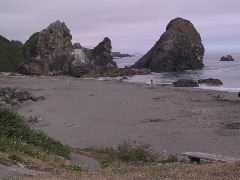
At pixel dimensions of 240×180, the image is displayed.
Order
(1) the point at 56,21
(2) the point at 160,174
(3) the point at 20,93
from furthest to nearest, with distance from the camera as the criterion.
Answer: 1. (1) the point at 56,21
2. (3) the point at 20,93
3. (2) the point at 160,174

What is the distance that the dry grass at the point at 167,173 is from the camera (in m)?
11.1

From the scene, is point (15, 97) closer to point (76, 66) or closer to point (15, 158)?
point (15, 158)

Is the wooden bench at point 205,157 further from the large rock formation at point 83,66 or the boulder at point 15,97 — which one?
the large rock formation at point 83,66

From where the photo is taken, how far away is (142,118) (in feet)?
105

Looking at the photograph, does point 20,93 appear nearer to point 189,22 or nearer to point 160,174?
point 160,174

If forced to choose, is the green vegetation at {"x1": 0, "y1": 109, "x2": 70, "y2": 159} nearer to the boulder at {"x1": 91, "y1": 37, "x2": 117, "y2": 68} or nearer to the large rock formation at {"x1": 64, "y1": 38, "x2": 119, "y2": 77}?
the large rock formation at {"x1": 64, "y1": 38, "x2": 119, "y2": 77}

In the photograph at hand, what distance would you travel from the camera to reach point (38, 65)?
81938 mm

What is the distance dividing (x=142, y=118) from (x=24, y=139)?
48.4 feet

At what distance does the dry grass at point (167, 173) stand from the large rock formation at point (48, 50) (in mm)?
68191

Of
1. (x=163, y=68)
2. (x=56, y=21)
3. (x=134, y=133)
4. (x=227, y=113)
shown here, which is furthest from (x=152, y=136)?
(x=163, y=68)

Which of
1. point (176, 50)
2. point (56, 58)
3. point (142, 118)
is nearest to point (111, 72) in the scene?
point (56, 58)

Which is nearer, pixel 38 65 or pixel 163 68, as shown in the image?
pixel 38 65

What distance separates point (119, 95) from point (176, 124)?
16679 mm

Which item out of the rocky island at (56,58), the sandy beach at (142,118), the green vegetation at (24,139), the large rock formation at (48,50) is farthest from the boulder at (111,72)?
the green vegetation at (24,139)
